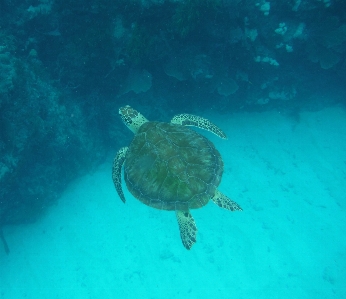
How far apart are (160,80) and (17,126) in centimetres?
394

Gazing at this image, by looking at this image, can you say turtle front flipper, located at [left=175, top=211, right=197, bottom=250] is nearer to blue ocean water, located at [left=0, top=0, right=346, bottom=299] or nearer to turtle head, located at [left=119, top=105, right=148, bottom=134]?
turtle head, located at [left=119, top=105, right=148, bottom=134]

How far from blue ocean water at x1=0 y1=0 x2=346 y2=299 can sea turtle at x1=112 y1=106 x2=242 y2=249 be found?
3.11m

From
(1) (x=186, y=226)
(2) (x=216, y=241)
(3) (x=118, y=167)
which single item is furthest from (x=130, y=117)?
(2) (x=216, y=241)

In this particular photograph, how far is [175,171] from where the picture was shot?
3604 mm

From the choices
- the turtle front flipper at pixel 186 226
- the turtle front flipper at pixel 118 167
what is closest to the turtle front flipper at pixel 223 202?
the turtle front flipper at pixel 186 226

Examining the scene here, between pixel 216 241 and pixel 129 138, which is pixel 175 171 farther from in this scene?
pixel 129 138

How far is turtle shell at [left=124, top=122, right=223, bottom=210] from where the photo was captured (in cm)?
363

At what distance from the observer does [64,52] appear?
6344 millimetres

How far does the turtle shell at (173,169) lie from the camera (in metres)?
3.63

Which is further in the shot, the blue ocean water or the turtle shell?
the blue ocean water

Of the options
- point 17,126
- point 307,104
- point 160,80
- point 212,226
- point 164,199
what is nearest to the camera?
point 164,199

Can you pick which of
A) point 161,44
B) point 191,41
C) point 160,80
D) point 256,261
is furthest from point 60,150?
point 256,261

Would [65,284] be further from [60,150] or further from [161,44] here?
[161,44]

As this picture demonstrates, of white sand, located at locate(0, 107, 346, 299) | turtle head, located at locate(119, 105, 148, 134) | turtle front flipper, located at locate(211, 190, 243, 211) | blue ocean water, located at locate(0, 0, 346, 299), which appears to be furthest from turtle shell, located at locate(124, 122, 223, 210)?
white sand, located at locate(0, 107, 346, 299)
